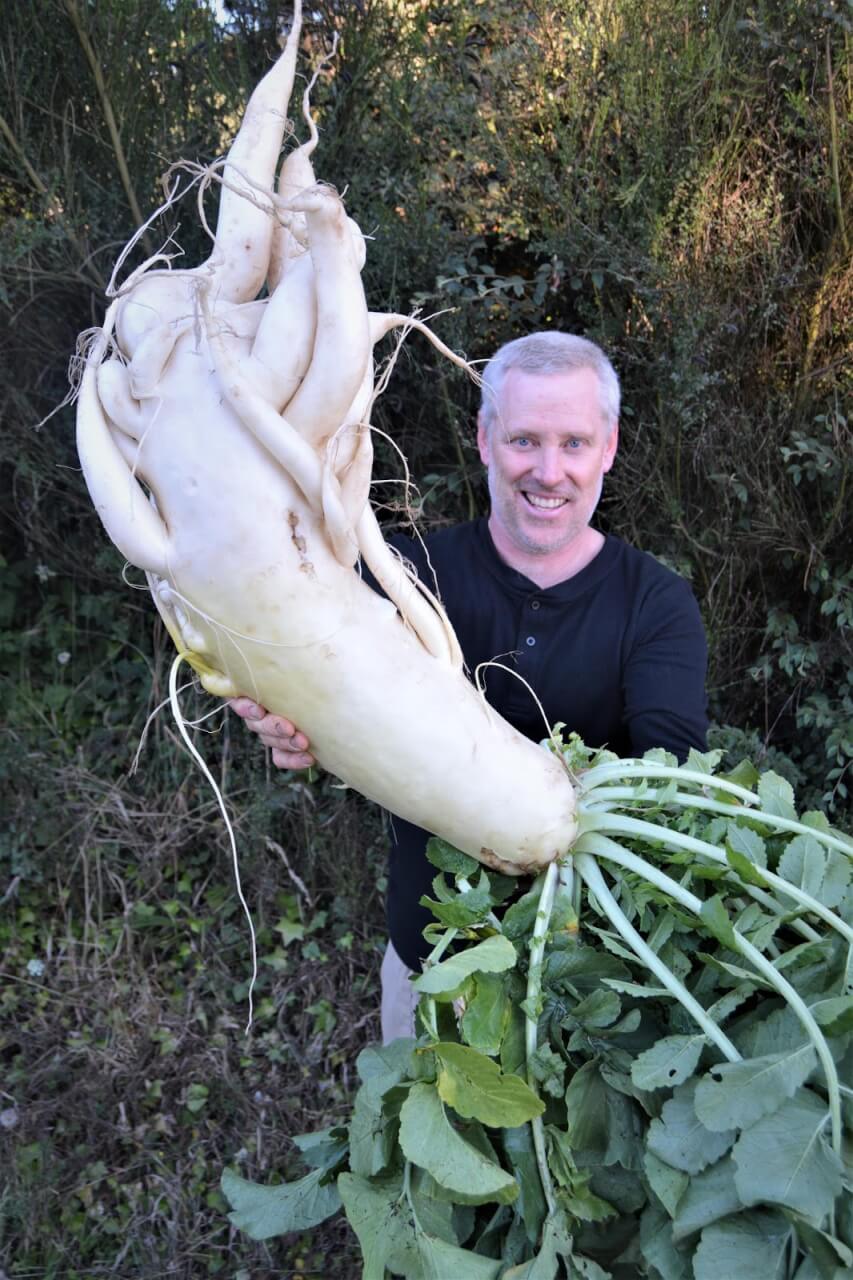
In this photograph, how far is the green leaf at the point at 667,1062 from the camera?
116 centimetres

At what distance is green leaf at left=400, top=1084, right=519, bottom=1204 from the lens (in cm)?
112

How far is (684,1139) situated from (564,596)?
1.14 m

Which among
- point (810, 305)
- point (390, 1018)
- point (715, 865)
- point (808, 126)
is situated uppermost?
point (808, 126)

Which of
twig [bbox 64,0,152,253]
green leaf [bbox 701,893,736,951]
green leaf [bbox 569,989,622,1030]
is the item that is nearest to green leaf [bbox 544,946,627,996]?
green leaf [bbox 569,989,622,1030]

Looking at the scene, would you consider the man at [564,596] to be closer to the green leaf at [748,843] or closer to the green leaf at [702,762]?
the green leaf at [702,762]

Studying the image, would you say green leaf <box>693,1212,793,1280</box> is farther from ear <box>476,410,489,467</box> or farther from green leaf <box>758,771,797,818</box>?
ear <box>476,410,489,467</box>

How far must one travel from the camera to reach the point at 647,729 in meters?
1.87

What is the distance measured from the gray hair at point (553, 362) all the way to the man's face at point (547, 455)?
0.02 m

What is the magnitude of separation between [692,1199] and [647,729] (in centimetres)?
89

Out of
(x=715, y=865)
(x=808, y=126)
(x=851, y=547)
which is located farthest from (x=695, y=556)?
(x=715, y=865)

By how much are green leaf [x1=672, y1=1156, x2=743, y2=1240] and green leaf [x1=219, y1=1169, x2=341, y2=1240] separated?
0.53 metres

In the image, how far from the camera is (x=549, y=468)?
6.42 ft

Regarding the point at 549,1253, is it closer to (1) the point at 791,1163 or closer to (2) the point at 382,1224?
(2) the point at 382,1224

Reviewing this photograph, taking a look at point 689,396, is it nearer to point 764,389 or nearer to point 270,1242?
point 764,389
